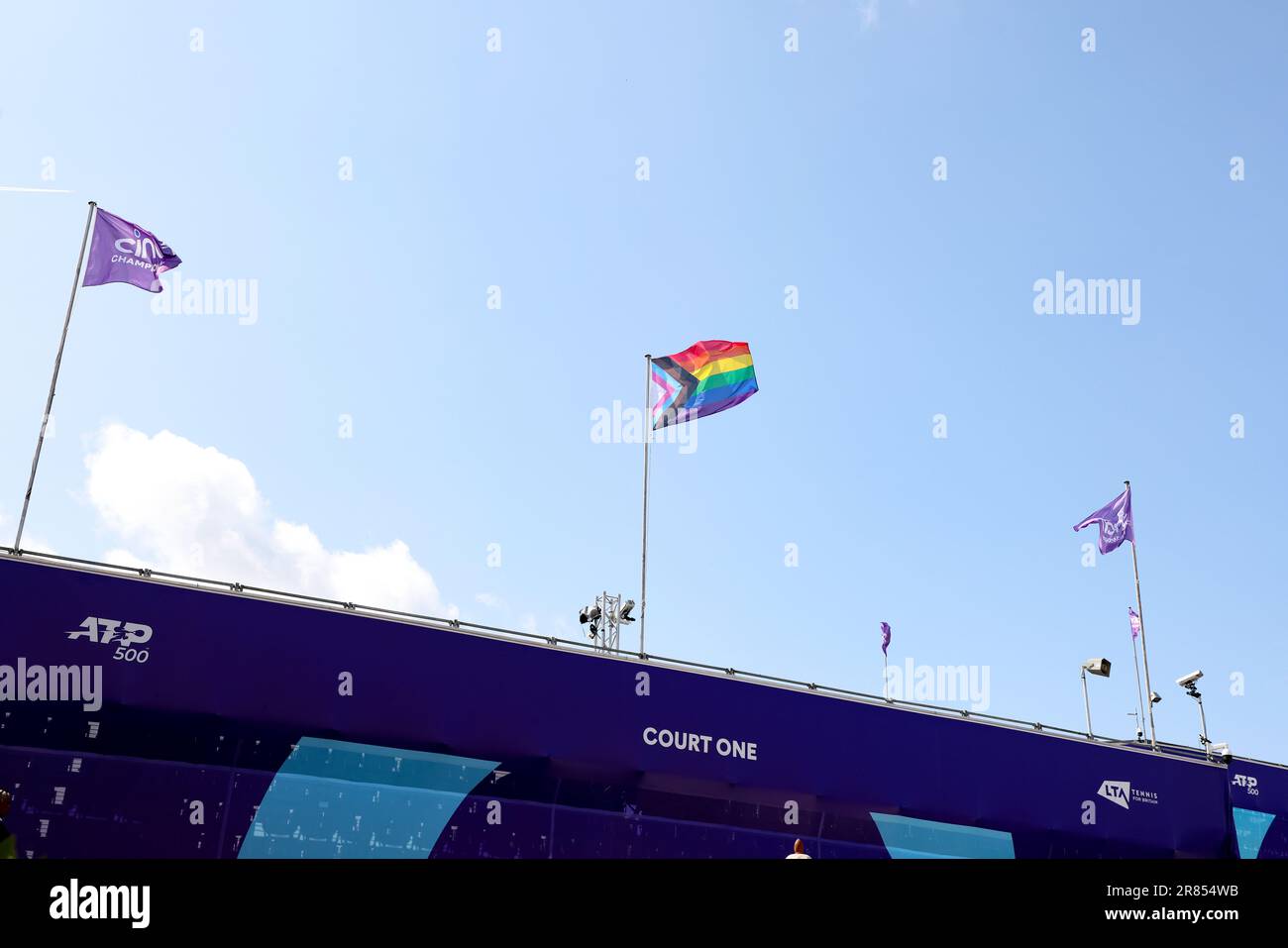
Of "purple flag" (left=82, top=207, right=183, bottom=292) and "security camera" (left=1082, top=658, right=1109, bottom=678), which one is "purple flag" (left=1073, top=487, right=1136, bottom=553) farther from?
"purple flag" (left=82, top=207, right=183, bottom=292)

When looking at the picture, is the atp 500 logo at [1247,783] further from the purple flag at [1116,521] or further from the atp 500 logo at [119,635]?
the atp 500 logo at [119,635]

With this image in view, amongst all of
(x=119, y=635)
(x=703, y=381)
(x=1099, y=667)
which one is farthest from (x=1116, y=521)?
(x=119, y=635)

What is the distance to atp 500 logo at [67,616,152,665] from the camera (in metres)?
16.7

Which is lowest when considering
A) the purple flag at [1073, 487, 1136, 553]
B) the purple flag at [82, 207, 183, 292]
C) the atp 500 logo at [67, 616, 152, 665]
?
the atp 500 logo at [67, 616, 152, 665]

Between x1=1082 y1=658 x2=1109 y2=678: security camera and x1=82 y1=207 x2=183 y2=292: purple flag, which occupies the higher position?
x1=82 y1=207 x2=183 y2=292: purple flag

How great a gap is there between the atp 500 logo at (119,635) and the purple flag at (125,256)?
26.6 feet

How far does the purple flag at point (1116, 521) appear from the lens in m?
31.7

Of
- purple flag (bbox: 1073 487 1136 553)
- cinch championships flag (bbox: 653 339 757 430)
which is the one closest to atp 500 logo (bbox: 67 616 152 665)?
cinch championships flag (bbox: 653 339 757 430)

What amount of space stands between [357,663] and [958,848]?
13.7m

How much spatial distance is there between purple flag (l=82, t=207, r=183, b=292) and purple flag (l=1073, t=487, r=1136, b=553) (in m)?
26.2

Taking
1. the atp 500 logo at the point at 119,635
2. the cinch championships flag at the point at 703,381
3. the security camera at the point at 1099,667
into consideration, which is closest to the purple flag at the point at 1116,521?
the security camera at the point at 1099,667

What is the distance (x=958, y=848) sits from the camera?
23000 mm
